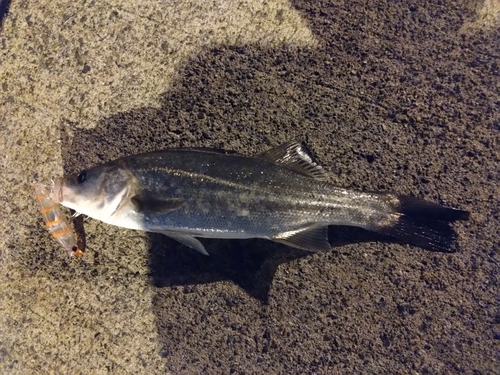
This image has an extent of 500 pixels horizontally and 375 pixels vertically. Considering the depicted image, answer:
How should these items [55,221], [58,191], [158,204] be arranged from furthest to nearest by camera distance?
1. [55,221]
2. [58,191]
3. [158,204]

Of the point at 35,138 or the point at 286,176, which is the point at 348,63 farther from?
the point at 35,138

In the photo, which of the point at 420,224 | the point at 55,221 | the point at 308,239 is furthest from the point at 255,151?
the point at 55,221

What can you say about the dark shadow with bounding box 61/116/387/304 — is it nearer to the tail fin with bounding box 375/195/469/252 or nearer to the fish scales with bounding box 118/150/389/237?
the tail fin with bounding box 375/195/469/252

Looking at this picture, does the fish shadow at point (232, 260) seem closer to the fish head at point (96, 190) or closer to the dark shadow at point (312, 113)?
the dark shadow at point (312, 113)

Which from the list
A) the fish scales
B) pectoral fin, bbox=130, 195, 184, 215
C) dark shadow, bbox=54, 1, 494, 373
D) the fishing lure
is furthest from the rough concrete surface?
pectoral fin, bbox=130, 195, 184, 215

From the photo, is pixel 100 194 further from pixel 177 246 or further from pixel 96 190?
pixel 177 246

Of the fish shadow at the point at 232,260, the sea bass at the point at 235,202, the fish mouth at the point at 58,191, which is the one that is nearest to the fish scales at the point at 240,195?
the sea bass at the point at 235,202
